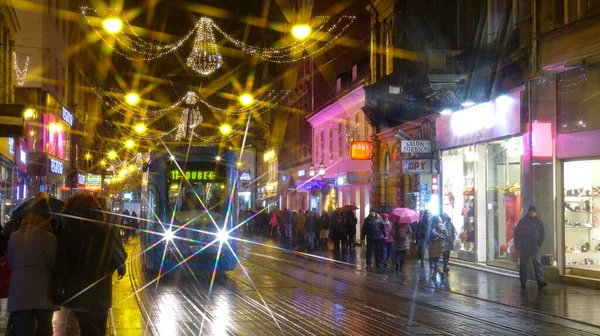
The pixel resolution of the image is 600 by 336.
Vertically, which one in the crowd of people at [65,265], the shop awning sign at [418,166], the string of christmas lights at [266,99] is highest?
the string of christmas lights at [266,99]

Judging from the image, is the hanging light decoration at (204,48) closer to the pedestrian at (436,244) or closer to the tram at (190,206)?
the tram at (190,206)

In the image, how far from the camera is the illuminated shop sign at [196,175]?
905 inches

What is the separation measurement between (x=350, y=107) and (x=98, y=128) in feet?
162

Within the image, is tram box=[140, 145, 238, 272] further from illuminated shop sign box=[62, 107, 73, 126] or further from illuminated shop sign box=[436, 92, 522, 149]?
illuminated shop sign box=[62, 107, 73, 126]

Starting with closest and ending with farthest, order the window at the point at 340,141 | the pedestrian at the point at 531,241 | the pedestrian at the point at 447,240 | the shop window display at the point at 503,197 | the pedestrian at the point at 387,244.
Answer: the pedestrian at the point at 531,241 → the pedestrian at the point at 447,240 → the shop window display at the point at 503,197 → the pedestrian at the point at 387,244 → the window at the point at 340,141

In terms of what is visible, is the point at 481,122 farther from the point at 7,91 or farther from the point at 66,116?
the point at 66,116

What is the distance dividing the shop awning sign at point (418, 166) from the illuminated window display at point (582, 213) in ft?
28.7

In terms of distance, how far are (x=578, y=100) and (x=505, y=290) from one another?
17.3 ft

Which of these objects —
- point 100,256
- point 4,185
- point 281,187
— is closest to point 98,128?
point 281,187

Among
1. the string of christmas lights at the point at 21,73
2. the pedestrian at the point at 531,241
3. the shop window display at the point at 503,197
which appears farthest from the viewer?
the string of christmas lights at the point at 21,73

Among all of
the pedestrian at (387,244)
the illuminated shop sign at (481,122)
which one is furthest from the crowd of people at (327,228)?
the pedestrian at (387,244)

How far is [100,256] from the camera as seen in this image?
25.5 feet

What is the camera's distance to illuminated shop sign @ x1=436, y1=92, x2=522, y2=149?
22500 mm

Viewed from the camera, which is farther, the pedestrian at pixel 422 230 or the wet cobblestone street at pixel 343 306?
the pedestrian at pixel 422 230
